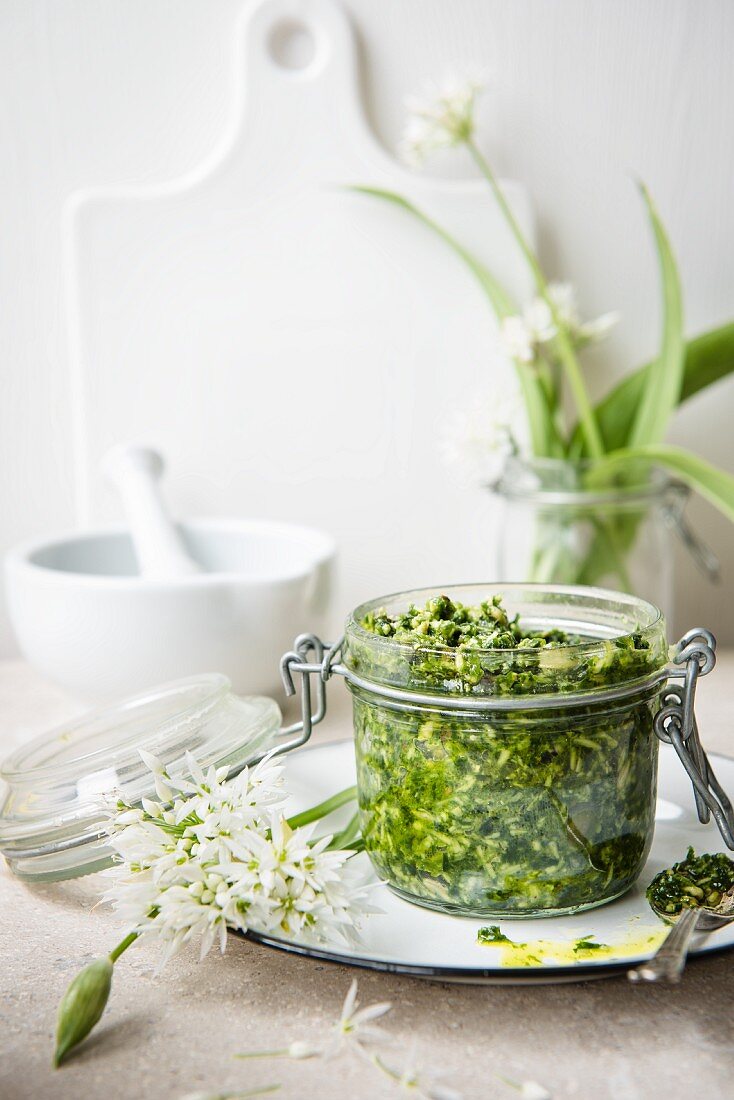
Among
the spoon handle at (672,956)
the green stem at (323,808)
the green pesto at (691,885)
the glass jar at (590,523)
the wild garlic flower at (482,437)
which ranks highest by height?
the wild garlic flower at (482,437)

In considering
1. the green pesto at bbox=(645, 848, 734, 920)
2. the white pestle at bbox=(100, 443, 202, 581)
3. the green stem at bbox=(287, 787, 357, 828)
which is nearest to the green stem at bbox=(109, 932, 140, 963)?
the green stem at bbox=(287, 787, 357, 828)

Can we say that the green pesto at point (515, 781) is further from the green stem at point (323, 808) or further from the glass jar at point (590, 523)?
the glass jar at point (590, 523)

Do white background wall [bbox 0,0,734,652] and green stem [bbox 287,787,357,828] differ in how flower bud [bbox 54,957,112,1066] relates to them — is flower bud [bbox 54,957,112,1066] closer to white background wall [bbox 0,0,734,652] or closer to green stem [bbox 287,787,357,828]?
green stem [bbox 287,787,357,828]

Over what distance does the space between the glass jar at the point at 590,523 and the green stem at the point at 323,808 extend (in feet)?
1.31

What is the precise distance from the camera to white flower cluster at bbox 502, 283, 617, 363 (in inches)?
38.9

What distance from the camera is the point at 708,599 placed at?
48.1 inches

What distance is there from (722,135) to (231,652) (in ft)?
2.46

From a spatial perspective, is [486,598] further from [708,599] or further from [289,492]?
[708,599]

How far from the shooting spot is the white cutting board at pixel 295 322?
3.36 feet

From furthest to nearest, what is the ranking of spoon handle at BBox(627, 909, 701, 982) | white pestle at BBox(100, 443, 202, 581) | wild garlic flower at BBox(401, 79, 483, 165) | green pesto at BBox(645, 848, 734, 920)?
wild garlic flower at BBox(401, 79, 483, 165), white pestle at BBox(100, 443, 202, 581), green pesto at BBox(645, 848, 734, 920), spoon handle at BBox(627, 909, 701, 982)

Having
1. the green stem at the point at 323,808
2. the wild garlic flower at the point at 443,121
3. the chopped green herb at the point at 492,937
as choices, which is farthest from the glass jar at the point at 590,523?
the chopped green herb at the point at 492,937

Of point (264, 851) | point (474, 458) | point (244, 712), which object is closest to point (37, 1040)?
point (264, 851)

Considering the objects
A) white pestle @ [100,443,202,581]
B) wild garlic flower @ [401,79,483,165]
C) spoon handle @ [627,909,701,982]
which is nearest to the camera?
spoon handle @ [627,909,701,982]

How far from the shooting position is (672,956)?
411 mm
